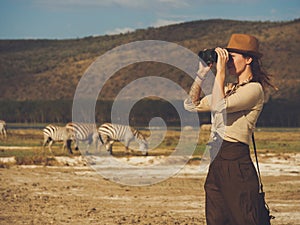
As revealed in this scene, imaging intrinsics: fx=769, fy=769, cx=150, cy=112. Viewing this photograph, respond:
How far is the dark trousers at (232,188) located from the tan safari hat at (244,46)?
73 cm

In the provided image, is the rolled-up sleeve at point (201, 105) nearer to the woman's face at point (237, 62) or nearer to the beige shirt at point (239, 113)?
the beige shirt at point (239, 113)

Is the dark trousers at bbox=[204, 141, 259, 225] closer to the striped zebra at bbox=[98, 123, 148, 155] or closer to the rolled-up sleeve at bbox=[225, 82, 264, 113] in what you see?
the rolled-up sleeve at bbox=[225, 82, 264, 113]

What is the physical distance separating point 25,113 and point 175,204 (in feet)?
177

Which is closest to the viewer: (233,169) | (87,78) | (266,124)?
(233,169)

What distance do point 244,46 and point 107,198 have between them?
8.68 metres

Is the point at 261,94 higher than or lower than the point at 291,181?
higher

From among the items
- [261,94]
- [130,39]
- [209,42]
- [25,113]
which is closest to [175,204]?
[261,94]

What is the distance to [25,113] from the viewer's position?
66.3 m

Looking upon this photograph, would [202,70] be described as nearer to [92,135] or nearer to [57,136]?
[57,136]

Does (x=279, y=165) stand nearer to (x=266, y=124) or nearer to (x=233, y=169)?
(x=233, y=169)

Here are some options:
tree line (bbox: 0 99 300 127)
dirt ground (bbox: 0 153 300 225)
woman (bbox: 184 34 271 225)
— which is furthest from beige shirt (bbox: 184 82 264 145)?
tree line (bbox: 0 99 300 127)

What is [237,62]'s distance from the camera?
6.04 metres

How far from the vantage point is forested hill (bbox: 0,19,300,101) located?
272 feet

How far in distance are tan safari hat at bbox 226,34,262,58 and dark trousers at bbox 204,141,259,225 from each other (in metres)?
0.73
